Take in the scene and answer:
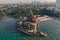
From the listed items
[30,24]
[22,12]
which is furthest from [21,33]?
[22,12]

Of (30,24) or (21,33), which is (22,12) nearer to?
(30,24)

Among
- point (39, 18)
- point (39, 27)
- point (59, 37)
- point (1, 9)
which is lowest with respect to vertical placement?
point (59, 37)

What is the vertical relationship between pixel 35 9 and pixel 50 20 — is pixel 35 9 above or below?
above

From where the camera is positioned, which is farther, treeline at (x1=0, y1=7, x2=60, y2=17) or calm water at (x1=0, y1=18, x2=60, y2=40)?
treeline at (x1=0, y1=7, x2=60, y2=17)

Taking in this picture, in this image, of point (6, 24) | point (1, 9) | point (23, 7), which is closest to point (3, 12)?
point (1, 9)

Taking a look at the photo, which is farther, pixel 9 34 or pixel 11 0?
pixel 11 0

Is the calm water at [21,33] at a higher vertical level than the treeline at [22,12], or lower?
lower

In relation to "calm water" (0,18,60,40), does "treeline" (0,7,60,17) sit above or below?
above

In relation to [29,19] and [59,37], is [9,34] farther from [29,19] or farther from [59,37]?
[59,37]
